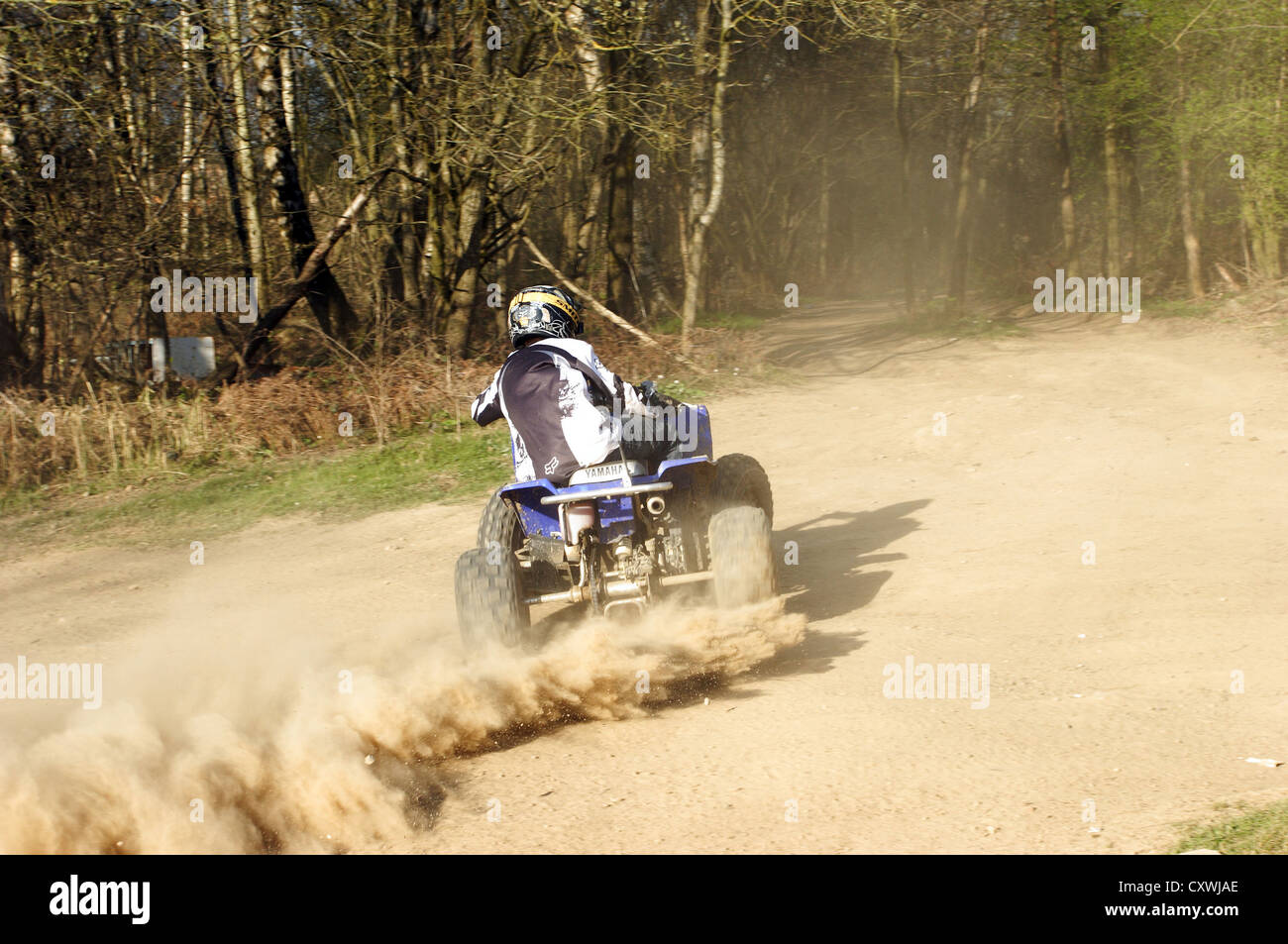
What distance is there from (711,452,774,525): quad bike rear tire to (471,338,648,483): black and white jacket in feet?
2.83

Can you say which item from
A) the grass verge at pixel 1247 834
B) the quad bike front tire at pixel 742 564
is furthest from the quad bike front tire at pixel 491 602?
the grass verge at pixel 1247 834

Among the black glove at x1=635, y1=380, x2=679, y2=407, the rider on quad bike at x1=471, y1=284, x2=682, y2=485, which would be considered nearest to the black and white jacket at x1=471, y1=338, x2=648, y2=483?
the rider on quad bike at x1=471, y1=284, x2=682, y2=485

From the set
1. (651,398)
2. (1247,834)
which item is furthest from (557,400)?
(1247,834)

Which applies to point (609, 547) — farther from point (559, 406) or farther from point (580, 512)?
point (559, 406)

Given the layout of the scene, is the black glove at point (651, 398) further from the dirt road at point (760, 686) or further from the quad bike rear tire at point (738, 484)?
the dirt road at point (760, 686)

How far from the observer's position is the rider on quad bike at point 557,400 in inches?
240

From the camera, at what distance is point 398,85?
45.8 feet

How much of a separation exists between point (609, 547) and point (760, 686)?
3.58ft

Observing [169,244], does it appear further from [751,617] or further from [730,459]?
[751,617]

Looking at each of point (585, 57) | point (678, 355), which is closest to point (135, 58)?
point (585, 57)

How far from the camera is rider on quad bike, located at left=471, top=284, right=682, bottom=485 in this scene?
609 cm

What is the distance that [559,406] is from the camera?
6098 millimetres
